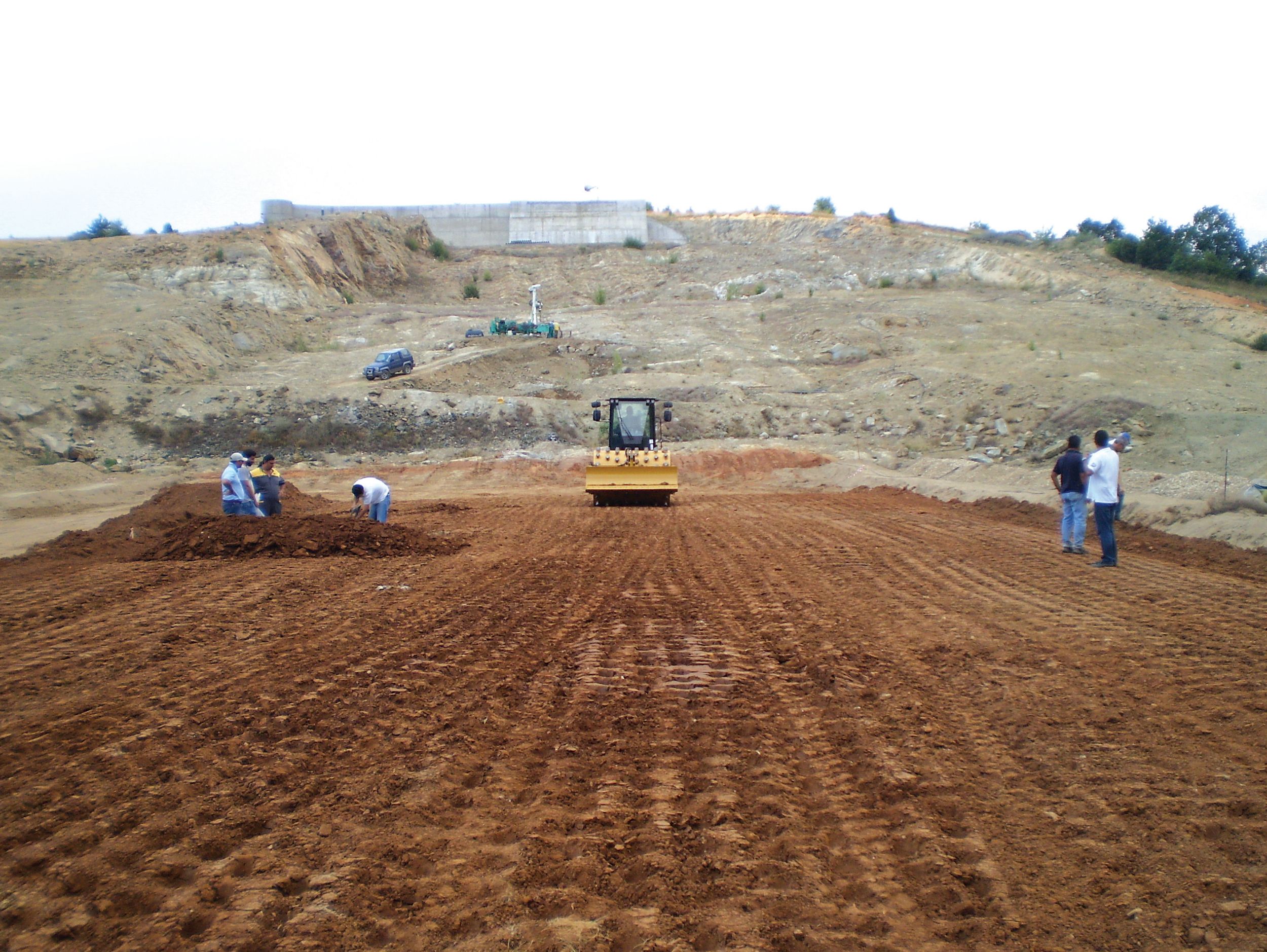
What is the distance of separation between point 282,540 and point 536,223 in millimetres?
56933

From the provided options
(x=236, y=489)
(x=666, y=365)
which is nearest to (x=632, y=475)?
(x=236, y=489)

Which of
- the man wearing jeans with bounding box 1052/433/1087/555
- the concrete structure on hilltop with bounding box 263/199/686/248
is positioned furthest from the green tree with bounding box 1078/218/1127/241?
the man wearing jeans with bounding box 1052/433/1087/555

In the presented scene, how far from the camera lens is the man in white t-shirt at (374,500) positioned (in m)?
13.2

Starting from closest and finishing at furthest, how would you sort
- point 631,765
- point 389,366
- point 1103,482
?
point 631,765, point 1103,482, point 389,366

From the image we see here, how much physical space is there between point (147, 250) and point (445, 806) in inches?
1928

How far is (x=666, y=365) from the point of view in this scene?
36312 millimetres

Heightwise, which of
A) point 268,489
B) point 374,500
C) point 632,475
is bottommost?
point 632,475

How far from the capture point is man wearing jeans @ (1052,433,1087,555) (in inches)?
448

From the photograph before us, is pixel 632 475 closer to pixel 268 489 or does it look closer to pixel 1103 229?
pixel 268 489

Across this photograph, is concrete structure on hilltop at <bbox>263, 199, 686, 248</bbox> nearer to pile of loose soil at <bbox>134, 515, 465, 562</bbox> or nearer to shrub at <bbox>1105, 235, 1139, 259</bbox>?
shrub at <bbox>1105, 235, 1139, 259</bbox>

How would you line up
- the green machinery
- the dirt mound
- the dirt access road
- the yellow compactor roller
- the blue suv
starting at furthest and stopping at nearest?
the green machinery, the blue suv, the yellow compactor roller, the dirt mound, the dirt access road

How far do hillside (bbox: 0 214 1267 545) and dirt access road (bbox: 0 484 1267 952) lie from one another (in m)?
8.81

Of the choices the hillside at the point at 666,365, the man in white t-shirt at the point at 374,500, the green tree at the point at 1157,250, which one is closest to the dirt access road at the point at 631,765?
the man in white t-shirt at the point at 374,500

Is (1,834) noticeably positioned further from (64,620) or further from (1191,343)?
(1191,343)
